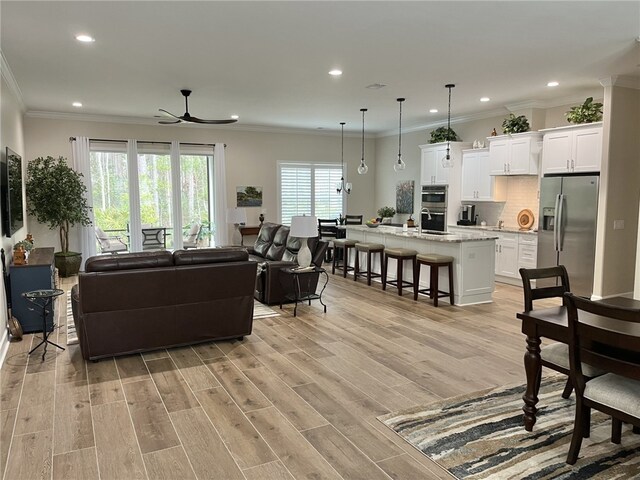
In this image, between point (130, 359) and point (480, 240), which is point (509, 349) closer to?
point (480, 240)

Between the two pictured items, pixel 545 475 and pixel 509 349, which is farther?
pixel 509 349

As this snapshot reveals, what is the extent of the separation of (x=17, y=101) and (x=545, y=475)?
7.89 m

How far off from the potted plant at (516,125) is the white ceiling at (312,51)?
0.93 ft

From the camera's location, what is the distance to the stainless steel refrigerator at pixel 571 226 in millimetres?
6348

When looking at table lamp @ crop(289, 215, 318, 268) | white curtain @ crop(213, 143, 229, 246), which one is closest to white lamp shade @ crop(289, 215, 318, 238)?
table lamp @ crop(289, 215, 318, 268)

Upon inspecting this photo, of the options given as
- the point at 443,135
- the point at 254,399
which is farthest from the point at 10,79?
the point at 443,135

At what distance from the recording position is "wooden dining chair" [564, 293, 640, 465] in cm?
227

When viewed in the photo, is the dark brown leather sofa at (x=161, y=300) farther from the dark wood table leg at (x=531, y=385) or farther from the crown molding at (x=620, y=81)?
the crown molding at (x=620, y=81)

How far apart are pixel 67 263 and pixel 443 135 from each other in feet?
23.7

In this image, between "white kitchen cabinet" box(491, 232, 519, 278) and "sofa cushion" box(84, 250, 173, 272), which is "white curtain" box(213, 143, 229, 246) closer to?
"white kitchen cabinet" box(491, 232, 519, 278)

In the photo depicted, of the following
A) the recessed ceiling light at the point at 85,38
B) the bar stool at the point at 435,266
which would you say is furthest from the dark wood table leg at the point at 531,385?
the recessed ceiling light at the point at 85,38

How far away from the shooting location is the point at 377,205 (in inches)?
468

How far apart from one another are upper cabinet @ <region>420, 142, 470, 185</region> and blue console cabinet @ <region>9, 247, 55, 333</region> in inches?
267

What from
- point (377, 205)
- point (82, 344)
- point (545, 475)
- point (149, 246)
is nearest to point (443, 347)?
point (545, 475)
